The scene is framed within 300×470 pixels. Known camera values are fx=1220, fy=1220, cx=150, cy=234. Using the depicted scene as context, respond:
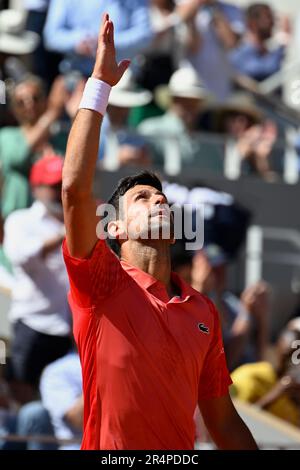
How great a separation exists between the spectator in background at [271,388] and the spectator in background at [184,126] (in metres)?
2.77

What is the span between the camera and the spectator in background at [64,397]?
6816 mm

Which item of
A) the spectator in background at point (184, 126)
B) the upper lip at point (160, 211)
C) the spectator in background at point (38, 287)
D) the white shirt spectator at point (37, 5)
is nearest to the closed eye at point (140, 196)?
the upper lip at point (160, 211)

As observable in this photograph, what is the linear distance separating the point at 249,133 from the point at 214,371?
21.2 ft

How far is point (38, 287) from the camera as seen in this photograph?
292 inches

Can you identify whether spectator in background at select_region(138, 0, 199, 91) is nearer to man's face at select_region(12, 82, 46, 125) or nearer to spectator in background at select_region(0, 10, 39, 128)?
spectator in background at select_region(0, 10, 39, 128)

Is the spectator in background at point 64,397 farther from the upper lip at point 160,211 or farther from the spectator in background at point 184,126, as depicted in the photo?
the spectator in background at point 184,126

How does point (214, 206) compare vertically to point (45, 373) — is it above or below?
above

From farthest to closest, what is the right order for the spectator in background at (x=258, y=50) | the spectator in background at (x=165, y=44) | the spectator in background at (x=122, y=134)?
the spectator in background at (x=258, y=50)
the spectator in background at (x=165, y=44)
the spectator in background at (x=122, y=134)

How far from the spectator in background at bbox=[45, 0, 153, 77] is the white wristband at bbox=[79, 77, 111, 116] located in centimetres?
544

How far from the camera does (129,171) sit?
9.45 meters

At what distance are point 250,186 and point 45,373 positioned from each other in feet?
13.0
